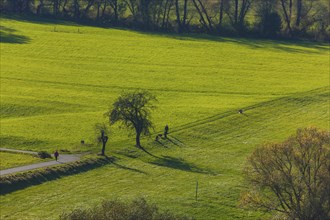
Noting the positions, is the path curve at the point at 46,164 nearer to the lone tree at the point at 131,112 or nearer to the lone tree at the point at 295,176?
the lone tree at the point at 131,112

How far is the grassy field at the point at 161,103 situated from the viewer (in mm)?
A: 73562

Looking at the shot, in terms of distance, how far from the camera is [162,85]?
120250mm

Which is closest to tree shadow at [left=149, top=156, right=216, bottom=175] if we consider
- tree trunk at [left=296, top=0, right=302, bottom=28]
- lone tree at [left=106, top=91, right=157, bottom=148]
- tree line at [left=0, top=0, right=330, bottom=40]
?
lone tree at [left=106, top=91, right=157, bottom=148]

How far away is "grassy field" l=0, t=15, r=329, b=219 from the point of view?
241 feet

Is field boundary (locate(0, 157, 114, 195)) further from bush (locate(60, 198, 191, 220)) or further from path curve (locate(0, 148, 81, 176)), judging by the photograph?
bush (locate(60, 198, 191, 220))

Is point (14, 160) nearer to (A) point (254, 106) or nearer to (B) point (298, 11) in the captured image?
(A) point (254, 106)

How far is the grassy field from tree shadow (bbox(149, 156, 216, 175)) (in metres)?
0.11

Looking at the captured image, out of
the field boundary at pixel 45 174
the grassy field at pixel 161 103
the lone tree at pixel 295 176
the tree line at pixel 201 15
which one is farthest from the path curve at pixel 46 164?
the tree line at pixel 201 15

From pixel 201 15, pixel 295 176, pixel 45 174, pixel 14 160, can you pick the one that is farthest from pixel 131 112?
pixel 201 15

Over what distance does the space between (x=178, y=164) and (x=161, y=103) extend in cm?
2752

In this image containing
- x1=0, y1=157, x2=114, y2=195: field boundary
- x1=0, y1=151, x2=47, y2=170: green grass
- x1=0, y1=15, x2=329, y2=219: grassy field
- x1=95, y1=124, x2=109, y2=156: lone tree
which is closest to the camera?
x1=0, y1=157, x2=114, y2=195: field boundary

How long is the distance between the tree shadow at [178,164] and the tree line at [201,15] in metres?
86.1

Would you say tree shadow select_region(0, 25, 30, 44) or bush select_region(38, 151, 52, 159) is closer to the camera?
bush select_region(38, 151, 52, 159)

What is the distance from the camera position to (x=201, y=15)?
169 metres
